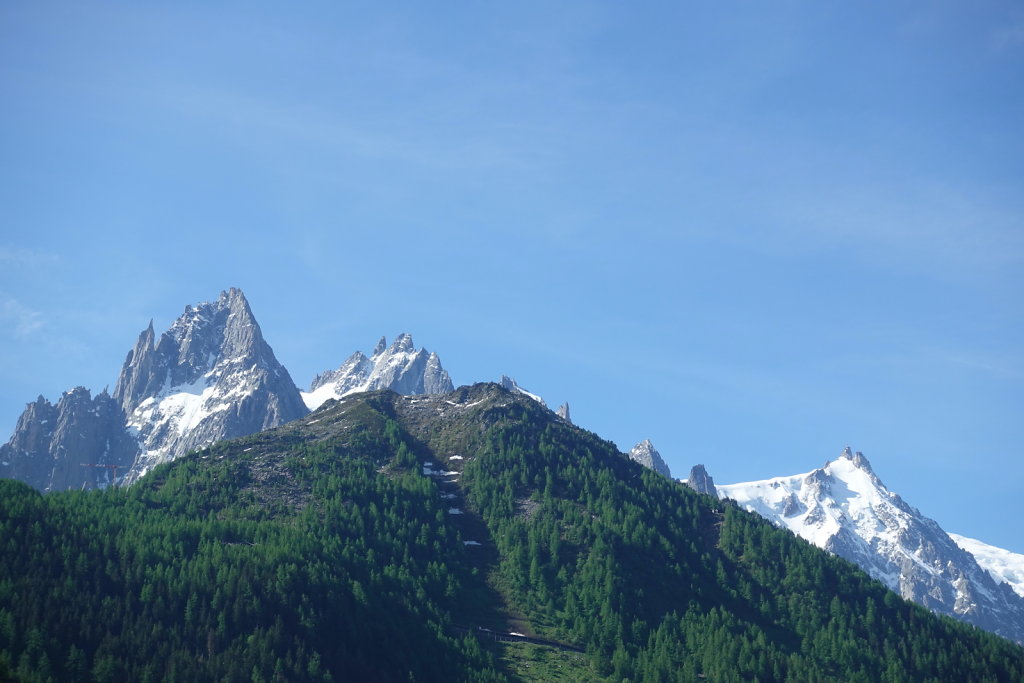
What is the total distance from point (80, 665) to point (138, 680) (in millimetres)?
10440

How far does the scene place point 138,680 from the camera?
652 feet

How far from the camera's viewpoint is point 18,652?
195 meters

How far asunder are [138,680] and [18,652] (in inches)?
836

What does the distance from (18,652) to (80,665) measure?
10.8 m

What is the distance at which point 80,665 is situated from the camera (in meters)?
197
